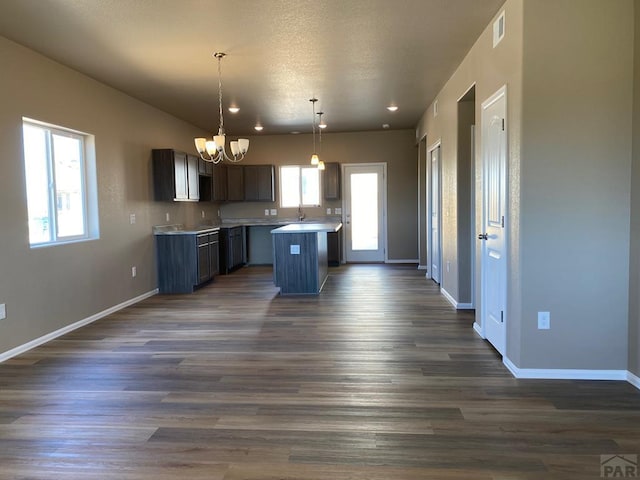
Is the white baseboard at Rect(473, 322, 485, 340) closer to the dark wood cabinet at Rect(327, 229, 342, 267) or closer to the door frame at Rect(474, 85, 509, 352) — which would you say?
the door frame at Rect(474, 85, 509, 352)

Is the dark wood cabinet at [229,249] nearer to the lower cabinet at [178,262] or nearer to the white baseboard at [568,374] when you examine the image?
the lower cabinet at [178,262]

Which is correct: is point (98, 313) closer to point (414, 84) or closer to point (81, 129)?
point (81, 129)

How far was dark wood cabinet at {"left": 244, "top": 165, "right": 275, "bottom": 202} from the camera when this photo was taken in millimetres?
8855

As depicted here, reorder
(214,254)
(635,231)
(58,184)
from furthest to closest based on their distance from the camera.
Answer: (214,254)
(58,184)
(635,231)

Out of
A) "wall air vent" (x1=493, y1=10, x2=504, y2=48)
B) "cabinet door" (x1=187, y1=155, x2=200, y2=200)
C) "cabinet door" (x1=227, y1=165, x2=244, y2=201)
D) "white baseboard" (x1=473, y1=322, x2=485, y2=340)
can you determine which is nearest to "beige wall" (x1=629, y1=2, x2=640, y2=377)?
"wall air vent" (x1=493, y1=10, x2=504, y2=48)

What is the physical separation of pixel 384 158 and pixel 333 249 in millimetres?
2150

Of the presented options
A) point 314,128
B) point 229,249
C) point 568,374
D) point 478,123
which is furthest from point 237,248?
point 568,374

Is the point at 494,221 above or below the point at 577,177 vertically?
below

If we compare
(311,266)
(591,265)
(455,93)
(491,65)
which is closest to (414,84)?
(455,93)

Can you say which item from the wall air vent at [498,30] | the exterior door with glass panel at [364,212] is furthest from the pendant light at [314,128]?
the wall air vent at [498,30]

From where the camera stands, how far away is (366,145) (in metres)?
8.87

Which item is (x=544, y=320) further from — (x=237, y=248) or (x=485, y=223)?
(x=237, y=248)

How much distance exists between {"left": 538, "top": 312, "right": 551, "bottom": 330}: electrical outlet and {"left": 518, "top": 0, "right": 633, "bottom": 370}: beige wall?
29mm

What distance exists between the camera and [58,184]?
14.6ft
